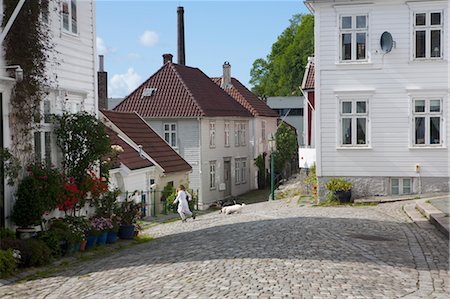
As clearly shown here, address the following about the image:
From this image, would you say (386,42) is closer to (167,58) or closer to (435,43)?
(435,43)

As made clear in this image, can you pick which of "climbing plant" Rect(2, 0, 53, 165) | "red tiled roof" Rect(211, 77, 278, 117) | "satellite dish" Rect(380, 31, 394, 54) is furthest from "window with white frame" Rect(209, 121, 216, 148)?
"climbing plant" Rect(2, 0, 53, 165)

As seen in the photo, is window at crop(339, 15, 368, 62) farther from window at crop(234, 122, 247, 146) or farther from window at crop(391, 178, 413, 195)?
window at crop(234, 122, 247, 146)

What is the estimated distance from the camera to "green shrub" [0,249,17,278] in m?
10.3

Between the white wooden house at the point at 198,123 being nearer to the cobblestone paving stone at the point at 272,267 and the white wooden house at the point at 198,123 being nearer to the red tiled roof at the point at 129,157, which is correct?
the red tiled roof at the point at 129,157

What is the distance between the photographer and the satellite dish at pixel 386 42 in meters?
22.3

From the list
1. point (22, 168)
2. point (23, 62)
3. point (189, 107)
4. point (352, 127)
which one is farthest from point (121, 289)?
point (189, 107)

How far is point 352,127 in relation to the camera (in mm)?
22938

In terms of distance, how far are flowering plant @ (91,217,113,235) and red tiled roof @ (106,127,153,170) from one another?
1237 centimetres

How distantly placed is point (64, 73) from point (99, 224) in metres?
3.53

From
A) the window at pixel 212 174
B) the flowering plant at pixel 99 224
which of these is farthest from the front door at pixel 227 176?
the flowering plant at pixel 99 224

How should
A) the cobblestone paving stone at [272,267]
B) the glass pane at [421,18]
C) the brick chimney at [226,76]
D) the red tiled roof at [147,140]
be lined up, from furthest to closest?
the brick chimney at [226,76] < the red tiled roof at [147,140] < the glass pane at [421,18] < the cobblestone paving stone at [272,267]

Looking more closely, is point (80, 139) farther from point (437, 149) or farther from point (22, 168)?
point (437, 149)

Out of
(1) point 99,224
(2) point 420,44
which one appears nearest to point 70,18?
(1) point 99,224

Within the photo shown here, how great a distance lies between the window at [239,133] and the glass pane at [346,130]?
22673 mm
